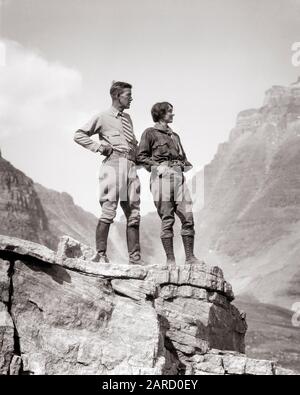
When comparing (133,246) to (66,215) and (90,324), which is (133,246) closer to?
(90,324)

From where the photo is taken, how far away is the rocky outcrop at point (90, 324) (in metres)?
6.44

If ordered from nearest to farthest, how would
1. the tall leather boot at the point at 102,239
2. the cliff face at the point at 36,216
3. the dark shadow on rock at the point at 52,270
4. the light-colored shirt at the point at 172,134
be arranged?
the dark shadow on rock at the point at 52,270 → the tall leather boot at the point at 102,239 → the light-colored shirt at the point at 172,134 → the cliff face at the point at 36,216

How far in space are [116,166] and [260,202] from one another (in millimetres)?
85198

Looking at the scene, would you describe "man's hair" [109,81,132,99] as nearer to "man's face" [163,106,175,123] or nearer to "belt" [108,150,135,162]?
"man's face" [163,106,175,123]

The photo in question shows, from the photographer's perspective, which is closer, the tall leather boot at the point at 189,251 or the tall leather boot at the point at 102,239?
the tall leather boot at the point at 102,239

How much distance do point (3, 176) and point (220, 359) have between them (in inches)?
2499

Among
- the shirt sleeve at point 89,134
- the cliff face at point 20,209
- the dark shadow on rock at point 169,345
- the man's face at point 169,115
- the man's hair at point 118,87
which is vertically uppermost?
the cliff face at point 20,209

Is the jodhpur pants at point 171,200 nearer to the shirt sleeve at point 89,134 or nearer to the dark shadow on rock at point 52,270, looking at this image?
the shirt sleeve at point 89,134

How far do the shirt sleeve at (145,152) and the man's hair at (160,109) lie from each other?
1.28ft

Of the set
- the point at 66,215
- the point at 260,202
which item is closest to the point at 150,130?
the point at 66,215

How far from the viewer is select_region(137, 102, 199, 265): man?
9.00m

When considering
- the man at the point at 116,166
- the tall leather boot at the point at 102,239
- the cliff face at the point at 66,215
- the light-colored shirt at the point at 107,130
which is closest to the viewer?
the tall leather boot at the point at 102,239

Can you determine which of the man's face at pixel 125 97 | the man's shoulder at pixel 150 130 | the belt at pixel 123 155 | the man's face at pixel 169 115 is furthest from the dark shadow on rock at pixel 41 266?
the man's face at pixel 169 115
